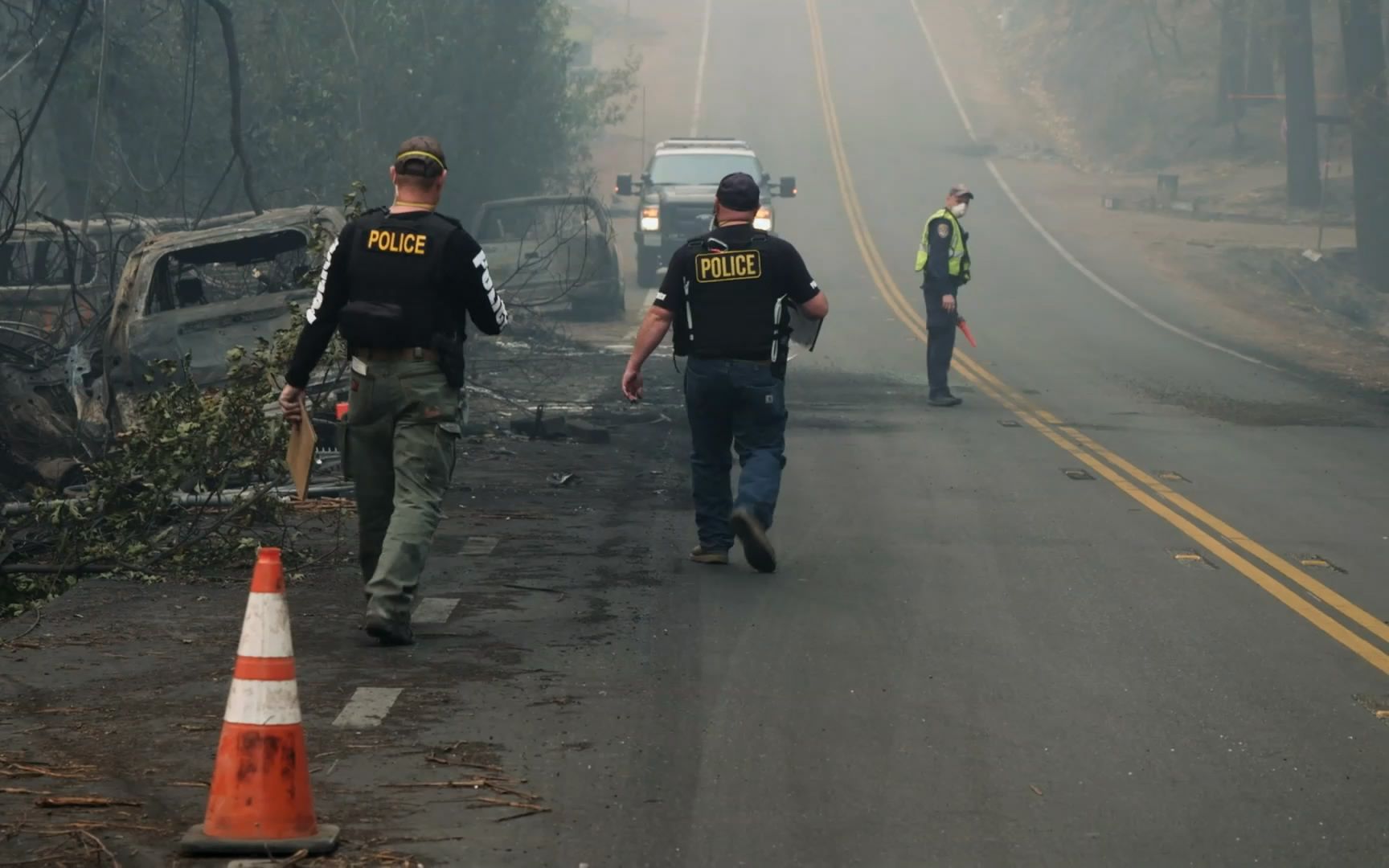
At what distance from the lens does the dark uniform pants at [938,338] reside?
16.9 metres

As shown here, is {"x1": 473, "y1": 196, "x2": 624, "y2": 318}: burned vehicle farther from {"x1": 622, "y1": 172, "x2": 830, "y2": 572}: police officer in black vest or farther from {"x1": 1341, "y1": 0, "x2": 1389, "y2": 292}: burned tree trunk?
{"x1": 1341, "y1": 0, "x2": 1389, "y2": 292}: burned tree trunk

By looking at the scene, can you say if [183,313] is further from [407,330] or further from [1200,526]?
[1200,526]

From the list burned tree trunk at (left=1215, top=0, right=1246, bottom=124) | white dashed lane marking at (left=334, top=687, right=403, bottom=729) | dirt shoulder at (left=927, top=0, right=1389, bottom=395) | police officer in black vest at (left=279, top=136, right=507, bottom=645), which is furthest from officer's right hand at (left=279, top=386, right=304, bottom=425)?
burned tree trunk at (left=1215, top=0, right=1246, bottom=124)

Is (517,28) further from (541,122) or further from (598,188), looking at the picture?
(598,188)

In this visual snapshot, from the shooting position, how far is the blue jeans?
30.0ft

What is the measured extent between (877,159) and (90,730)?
154 feet

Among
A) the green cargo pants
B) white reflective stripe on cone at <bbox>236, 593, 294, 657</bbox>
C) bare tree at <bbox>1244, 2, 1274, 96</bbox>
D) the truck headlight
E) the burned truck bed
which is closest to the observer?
white reflective stripe on cone at <bbox>236, 593, 294, 657</bbox>

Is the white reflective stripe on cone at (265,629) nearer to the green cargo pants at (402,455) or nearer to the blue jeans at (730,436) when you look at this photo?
the green cargo pants at (402,455)

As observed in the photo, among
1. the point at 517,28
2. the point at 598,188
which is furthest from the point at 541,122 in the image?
the point at 598,188

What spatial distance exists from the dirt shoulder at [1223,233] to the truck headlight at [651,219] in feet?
28.4

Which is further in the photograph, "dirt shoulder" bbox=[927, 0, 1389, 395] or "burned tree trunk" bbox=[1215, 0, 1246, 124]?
"burned tree trunk" bbox=[1215, 0, 1246, 124]

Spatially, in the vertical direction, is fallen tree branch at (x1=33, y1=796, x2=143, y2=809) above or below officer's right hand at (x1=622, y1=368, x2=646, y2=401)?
below

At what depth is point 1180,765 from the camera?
5.91 meters

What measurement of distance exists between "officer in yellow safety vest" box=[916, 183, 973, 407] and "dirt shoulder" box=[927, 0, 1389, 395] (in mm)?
5655
